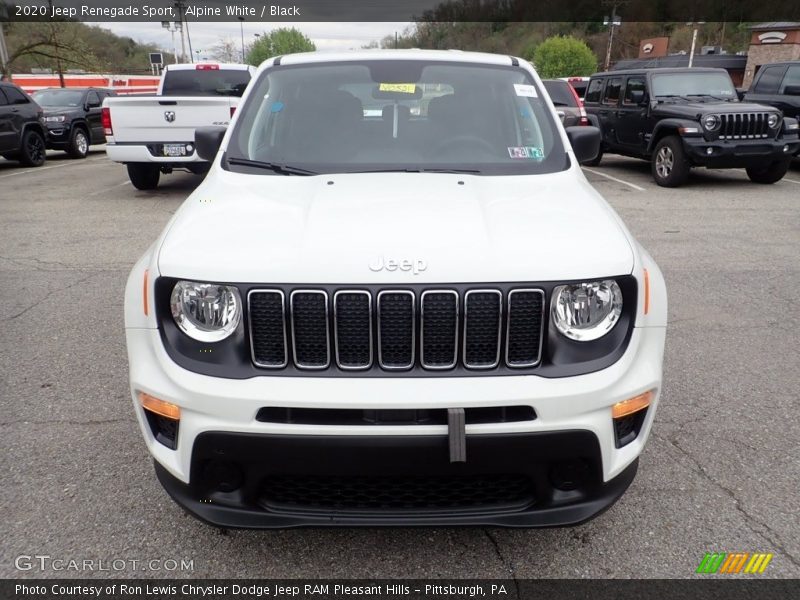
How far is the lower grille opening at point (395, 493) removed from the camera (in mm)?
2137

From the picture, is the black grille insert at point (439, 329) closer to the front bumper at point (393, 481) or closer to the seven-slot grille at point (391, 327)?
the seven-slot grille at point (391, 327)

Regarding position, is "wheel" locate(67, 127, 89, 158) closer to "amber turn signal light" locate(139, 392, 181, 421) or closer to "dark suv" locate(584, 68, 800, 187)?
"dark suv" locate(584, 68, 800, 187)

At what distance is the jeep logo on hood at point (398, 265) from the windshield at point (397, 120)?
107cm

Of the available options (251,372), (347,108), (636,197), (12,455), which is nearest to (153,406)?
(251,372)

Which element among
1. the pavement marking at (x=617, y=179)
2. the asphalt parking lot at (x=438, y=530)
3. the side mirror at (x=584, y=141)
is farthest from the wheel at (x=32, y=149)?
the side mirror at (x=584, y=141)

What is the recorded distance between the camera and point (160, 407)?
2152 millimetres

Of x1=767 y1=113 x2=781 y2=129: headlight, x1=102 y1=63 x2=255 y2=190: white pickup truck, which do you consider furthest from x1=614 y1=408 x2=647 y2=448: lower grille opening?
x1=767 y1=113 x2=781 y2=129: headlight

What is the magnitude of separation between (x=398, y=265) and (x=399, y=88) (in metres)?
1.73

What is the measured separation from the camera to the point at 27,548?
2504mm

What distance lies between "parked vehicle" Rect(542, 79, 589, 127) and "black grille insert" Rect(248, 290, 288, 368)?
10.5 metres

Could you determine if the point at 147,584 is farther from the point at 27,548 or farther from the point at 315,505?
the point at 315,505

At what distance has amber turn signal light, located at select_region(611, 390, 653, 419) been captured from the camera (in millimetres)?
2123

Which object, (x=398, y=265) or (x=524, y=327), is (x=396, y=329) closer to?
(x=398, y=265)

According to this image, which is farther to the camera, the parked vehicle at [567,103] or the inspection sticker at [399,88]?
the parked vehicle at [567,103]
